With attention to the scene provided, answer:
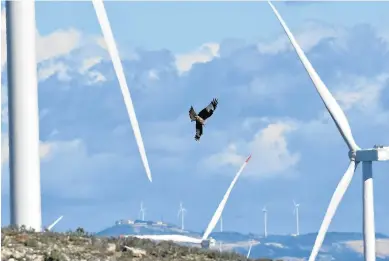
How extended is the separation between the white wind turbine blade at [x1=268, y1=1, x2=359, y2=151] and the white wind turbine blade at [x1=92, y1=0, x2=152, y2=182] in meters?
35.1

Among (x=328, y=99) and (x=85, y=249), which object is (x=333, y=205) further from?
(x=85, y=249)

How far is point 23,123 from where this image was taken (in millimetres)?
84688

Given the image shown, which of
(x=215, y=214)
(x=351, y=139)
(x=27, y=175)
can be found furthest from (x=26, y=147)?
(x=215, y=214)

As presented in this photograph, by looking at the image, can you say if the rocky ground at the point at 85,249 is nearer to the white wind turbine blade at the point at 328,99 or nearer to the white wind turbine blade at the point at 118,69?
the white wind turbine blade at the point at 118,69

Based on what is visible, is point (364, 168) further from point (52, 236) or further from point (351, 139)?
point (52, 236)

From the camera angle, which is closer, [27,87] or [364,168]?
[27,87]

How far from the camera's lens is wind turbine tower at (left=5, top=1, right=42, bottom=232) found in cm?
8469

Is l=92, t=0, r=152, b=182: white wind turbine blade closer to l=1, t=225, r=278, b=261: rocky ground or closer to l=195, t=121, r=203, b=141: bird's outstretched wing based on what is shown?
l=195, t=121, r=203, b=141: bird's outstretched wing

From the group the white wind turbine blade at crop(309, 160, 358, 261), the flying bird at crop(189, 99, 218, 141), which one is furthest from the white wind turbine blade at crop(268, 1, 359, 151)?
the flying bird at crop(189, 99, 218, 141)

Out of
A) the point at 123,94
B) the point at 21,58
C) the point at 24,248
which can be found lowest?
the point at 24,248

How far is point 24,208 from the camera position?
84625mm

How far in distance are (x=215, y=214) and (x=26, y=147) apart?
53.8m

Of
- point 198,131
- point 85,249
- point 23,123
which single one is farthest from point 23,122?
A: point 198,131

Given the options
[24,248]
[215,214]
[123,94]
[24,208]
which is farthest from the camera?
[215,214]
